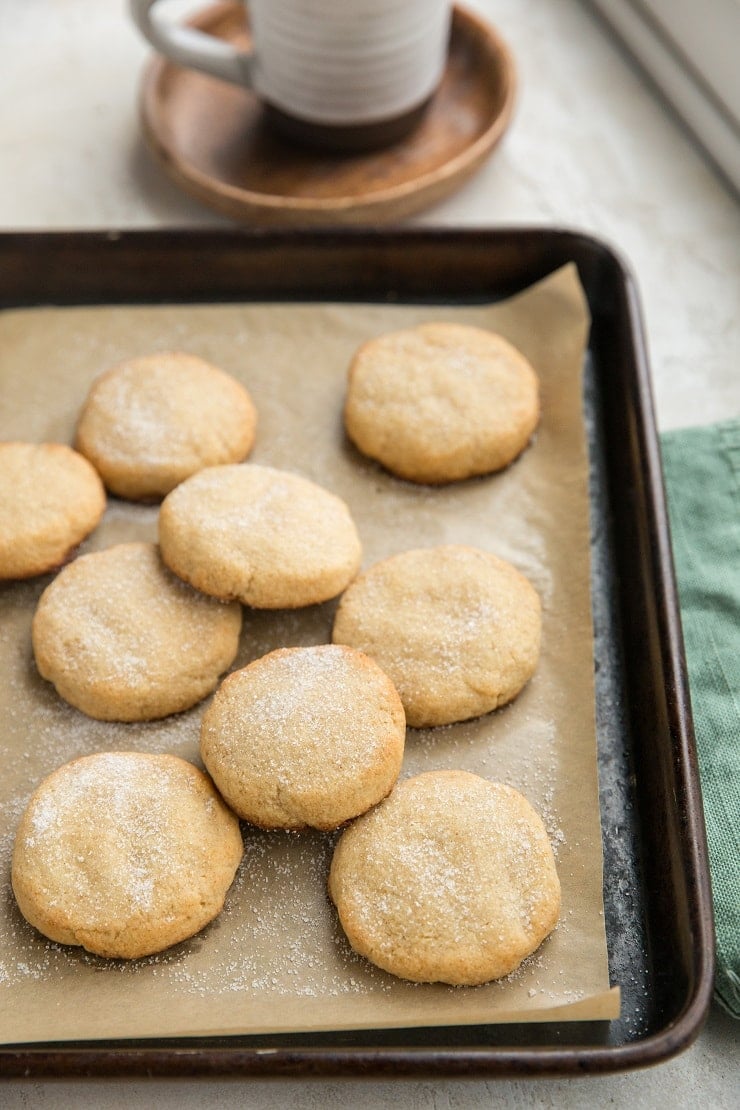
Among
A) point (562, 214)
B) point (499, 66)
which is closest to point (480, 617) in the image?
point (562, 214)

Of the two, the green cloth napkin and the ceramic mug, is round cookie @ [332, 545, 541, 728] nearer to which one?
the green cloth napkin

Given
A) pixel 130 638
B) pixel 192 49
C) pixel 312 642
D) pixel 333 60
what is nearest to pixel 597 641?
pixel 312 642

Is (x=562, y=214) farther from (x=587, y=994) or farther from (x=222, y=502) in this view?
(x=587, y=994)

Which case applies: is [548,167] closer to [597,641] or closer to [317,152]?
[317,152]

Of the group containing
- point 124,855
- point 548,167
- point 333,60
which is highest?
point 333,60

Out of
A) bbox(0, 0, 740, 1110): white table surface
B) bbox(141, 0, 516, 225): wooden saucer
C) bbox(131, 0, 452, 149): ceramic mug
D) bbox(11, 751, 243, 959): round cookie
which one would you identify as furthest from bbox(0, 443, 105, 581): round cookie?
bbox(131, 0, 452, 149): ceramic mug

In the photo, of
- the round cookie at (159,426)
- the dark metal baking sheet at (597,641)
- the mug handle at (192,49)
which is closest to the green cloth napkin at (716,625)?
the dark metal baking sheet at (597,641)
